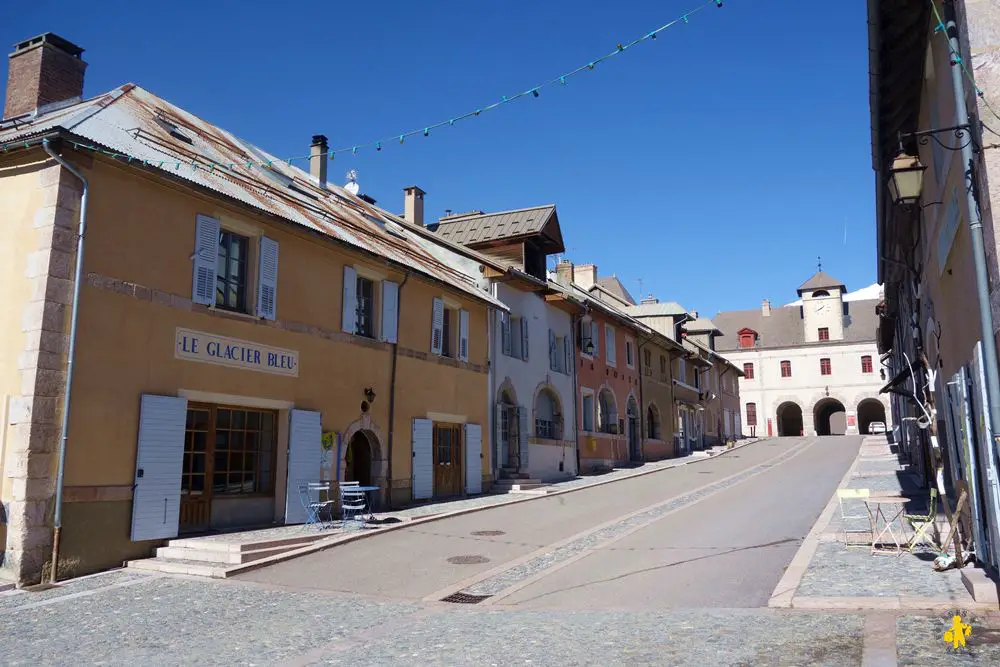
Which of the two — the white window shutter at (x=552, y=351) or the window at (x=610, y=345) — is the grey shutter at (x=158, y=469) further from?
the window at (x=610, y=345)

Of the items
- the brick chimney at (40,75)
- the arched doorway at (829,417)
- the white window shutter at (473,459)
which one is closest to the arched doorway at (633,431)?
the white window shutter at (473,459)

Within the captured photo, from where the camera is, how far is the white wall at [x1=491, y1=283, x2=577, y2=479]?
21.2 m

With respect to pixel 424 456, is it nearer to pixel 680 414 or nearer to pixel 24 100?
pixel 24 100

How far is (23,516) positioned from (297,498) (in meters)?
4.69

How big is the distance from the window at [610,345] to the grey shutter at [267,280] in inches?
711

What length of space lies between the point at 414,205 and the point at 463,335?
24.9 feet

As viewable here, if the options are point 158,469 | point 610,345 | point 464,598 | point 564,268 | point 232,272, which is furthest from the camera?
point 564,268

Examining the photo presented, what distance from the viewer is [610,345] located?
97.6 ft

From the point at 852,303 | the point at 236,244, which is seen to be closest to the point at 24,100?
the point at 236,244

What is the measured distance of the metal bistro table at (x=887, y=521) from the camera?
914cm

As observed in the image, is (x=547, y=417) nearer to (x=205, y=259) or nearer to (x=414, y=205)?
(x=414, y=205)

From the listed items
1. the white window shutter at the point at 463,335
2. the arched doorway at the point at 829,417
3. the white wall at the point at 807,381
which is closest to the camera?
the white window shutter at the point at 463,335

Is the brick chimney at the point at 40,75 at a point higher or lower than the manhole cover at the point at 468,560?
higher

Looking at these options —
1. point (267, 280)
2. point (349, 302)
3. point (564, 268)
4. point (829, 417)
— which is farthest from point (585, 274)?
point (829, 417)
